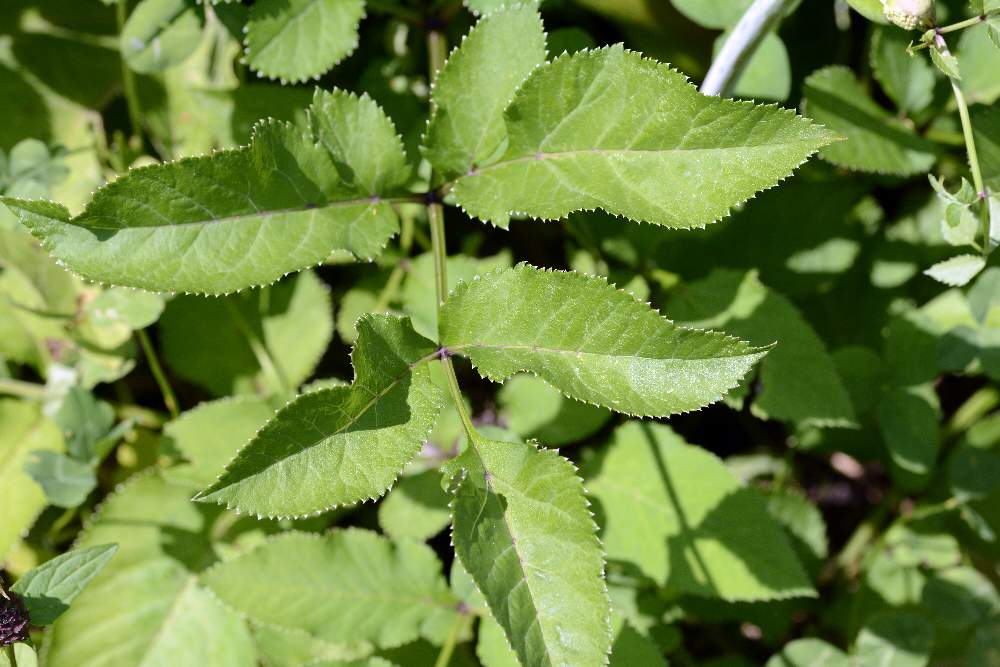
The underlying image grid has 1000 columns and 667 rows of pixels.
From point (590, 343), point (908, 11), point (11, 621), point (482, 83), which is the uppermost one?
point (908, 11)

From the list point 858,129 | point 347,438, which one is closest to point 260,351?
point 347,438

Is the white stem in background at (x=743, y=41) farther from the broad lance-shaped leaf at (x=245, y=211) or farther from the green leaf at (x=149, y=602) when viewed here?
the green leaf at (x=149, y=602)

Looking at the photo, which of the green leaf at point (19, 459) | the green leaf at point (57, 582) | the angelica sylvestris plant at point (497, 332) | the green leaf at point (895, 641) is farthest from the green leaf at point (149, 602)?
the green leaf at point (895, 641)

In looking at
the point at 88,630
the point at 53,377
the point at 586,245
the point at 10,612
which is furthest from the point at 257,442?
the point at 53,377

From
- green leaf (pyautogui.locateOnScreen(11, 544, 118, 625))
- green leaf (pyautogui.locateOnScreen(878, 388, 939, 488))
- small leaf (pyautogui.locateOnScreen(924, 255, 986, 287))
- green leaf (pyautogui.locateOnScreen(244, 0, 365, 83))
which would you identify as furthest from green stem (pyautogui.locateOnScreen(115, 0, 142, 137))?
green leaf (pyautogui.locateOnScreen(878, 388, 939, 488))

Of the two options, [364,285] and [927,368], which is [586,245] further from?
[927,368]

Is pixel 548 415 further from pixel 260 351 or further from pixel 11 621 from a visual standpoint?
pixel 11 621

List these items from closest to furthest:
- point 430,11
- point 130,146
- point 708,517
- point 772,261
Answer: point 708,517
point 430,11
point 772,261
point 130,146
